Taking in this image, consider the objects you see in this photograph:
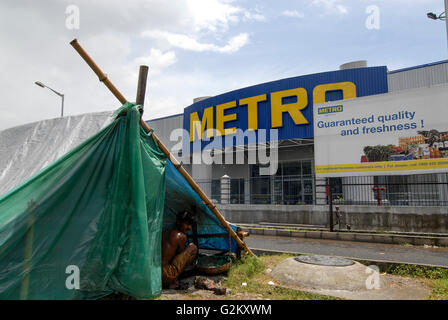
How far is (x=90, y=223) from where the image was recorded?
420cm

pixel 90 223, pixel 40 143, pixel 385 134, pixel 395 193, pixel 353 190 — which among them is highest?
pixel 385 134

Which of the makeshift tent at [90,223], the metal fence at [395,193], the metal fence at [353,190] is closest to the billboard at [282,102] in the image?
the metal fence at [353,190]

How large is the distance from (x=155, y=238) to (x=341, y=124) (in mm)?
11153

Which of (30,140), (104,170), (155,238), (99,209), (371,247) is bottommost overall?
(371,247)

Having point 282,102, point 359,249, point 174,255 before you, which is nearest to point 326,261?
point 174,255

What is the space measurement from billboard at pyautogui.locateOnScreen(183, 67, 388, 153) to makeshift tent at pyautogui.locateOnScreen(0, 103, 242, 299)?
15108 mm

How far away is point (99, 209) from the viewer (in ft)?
14.0

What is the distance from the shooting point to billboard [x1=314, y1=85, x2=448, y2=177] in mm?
11664

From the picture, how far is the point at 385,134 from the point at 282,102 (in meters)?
7.68

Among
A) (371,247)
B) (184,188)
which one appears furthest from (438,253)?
(184,188)

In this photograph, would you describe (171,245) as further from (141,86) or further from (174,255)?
(141,86)

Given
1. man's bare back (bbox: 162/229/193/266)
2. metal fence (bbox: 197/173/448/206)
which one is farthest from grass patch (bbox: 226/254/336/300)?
metal fence (bbox: 197/173/448/206)
